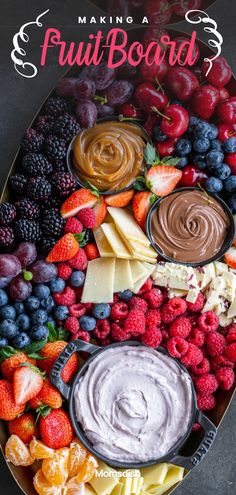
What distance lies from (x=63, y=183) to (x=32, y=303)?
484 millimetres

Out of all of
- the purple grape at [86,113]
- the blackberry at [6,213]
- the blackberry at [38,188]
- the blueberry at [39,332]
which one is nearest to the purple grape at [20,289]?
the blueberry at [39,332]

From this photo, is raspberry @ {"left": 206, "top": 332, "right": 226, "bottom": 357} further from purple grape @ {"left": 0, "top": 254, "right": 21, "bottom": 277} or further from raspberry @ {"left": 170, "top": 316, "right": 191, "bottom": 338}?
purple grape @ {"left": 0, "top": 254, "right": 21, "bottom": 277}

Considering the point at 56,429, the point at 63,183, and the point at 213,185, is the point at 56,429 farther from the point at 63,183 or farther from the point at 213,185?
the point at 213,185

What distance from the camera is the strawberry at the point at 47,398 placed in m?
2.28

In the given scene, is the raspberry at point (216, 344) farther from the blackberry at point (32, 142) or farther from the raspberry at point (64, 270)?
the blackberry at point (32, 142)

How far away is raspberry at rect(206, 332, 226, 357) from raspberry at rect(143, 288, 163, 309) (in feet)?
0.78

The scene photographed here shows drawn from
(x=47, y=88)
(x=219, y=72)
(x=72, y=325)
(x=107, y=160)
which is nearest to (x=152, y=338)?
(x=72, y=325)

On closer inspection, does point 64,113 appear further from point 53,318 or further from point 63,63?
point 53,318

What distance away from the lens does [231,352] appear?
238 cm

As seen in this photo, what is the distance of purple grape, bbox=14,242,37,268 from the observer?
7.68 feet

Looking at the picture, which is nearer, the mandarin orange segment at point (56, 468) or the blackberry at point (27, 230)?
the mandarin orange segment at point (56, 468)

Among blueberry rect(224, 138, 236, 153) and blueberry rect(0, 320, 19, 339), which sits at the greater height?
blueberry rect(224, 138, 236, 153)

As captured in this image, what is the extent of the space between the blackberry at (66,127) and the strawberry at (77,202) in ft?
0.75

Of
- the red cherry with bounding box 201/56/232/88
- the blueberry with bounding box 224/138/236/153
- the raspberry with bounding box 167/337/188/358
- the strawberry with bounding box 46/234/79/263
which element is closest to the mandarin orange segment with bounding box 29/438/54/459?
the raspberry with bounding box 167/337/188/358
